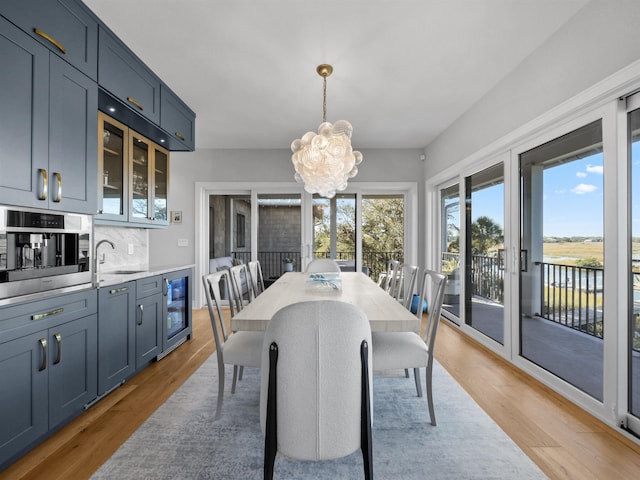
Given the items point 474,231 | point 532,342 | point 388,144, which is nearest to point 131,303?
point 532,342

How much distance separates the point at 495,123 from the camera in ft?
10.4

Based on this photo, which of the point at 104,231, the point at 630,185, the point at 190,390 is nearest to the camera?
the point at 630,185

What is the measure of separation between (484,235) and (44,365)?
3.88 m

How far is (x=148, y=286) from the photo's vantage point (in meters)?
2.83

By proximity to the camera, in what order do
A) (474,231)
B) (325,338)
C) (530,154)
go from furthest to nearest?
1. (474,231)
2. (530,154)
3. (325,338)

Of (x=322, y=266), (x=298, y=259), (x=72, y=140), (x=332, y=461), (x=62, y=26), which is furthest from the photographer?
(x=298, y=259)

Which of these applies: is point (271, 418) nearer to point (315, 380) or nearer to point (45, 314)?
point (315, 380)

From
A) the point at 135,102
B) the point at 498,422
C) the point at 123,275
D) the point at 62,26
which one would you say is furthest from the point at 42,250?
the point at 498,422

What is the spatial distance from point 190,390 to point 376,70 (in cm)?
304

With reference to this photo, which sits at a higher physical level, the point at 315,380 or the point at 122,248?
the point at 122,248

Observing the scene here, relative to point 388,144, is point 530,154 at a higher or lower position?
lower

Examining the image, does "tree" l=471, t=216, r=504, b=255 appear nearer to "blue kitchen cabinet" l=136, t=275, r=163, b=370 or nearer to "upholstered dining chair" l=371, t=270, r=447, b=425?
"upholstered dining chair" l=371, t=270, r=447, b=425

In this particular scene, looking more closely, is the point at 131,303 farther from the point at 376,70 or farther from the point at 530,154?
the point at 530,154

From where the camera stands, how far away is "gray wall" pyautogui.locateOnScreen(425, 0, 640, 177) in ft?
6.06
